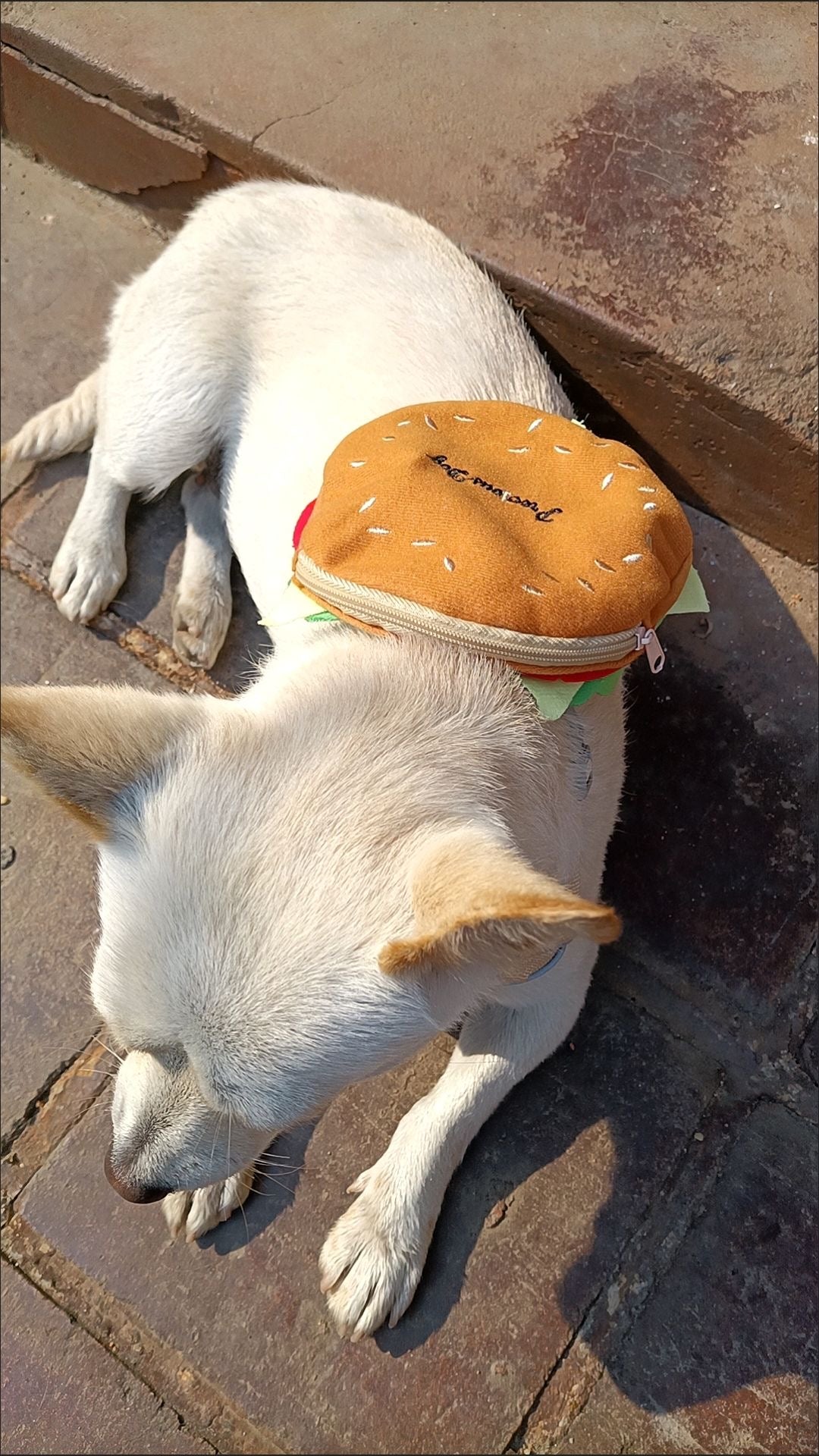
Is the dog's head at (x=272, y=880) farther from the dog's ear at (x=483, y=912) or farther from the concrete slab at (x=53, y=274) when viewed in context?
the concrete slab at (x=53, y=274)

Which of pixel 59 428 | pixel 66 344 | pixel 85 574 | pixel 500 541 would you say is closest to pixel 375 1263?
pixel 500 541

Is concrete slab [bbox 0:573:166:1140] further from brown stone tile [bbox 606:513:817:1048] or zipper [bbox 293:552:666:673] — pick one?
brown stone tile [bbox 606:513:817:1048]

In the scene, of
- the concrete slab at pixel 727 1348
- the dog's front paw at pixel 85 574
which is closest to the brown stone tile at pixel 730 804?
the concrete slab at pixel 727 1348

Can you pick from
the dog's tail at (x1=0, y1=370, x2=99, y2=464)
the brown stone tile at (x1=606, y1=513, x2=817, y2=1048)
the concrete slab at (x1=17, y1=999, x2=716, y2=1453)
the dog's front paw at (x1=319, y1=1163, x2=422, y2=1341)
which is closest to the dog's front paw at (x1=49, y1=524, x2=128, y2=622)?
the dog's tail at (x1=0, y1=370, x2=99, y2=464)

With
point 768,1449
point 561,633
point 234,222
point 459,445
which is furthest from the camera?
point 234,222

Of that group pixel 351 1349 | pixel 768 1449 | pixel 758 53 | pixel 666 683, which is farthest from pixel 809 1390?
pixel 758 53

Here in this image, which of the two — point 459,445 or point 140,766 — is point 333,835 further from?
point 459,445

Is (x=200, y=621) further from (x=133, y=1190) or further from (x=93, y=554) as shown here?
(x=133, y=1190)
